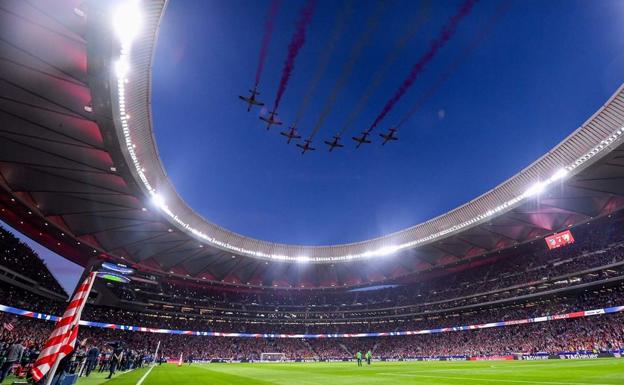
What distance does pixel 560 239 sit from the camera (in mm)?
44875

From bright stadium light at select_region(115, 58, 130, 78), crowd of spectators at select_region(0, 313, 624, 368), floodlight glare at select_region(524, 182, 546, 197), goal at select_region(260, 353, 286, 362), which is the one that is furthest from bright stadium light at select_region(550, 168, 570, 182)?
goal at select_region(260, 353, 286, 362)

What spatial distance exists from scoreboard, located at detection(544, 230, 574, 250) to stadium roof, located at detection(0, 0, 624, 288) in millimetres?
1487

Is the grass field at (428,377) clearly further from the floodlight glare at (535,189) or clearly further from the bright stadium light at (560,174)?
the floodlight glare at (535,189)

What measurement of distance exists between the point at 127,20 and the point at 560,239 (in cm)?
5355

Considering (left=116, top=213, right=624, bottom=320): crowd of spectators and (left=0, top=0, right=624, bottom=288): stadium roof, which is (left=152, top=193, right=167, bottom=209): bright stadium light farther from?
(left=116, top=213, right=624, bottom=320): crowd of spectators

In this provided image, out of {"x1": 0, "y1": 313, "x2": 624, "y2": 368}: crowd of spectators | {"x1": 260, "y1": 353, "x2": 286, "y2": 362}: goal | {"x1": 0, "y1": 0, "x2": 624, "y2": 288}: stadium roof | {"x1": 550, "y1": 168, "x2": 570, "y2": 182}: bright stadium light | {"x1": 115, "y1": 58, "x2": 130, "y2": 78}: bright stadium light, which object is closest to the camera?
{"x1": 0, "y1": 0, "x2": 624, "y2": 288}: stadium roof

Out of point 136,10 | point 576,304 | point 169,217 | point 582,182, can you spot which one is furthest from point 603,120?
point 169,217

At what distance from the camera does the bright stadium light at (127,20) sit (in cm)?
1692

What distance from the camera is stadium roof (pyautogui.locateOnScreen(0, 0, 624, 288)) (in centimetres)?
1889

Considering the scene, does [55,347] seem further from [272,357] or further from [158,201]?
[272,357]

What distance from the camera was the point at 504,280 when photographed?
177ft

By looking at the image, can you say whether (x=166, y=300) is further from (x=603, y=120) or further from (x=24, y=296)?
(x=603, y=120)

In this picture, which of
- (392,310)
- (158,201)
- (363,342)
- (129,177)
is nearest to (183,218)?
(158,201)

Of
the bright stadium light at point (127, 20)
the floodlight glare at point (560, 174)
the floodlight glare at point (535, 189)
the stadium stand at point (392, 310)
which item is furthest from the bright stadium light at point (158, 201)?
the floodlight glare at point (560, 174)
